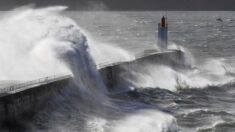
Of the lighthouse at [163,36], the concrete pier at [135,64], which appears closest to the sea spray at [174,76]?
the concrete pier at [135,64]

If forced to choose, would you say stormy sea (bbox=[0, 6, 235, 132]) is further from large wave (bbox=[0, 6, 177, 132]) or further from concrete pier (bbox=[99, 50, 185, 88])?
concrete pier (bbox=[99, 50, 185, 88])

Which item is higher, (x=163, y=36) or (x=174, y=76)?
(x=163, y=36)

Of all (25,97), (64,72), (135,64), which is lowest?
(135,64)

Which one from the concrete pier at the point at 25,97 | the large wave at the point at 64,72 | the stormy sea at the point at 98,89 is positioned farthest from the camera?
the stormy sea at the point at 98,89

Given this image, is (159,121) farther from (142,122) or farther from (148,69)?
(148,69)

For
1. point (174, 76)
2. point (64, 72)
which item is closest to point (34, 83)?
point (64, 72)

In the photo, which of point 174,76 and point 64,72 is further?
point 174,76

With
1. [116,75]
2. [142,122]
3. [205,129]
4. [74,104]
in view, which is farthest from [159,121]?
[116,75]

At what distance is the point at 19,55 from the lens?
2742cm

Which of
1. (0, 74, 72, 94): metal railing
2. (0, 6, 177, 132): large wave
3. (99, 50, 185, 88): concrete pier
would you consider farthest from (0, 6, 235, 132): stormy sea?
(0, 74, 72, 94): metal railing

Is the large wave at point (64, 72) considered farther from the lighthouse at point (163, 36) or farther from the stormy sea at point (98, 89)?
the lighthouse at point (163, 36)

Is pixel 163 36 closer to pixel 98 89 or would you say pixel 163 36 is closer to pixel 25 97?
pixel 98 89

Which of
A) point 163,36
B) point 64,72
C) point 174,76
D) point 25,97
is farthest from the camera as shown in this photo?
point 163,36

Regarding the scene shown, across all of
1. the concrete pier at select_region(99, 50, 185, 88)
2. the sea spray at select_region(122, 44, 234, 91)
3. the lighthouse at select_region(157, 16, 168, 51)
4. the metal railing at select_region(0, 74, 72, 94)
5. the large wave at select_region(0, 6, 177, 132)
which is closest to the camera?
the metal railing at select_region(0, 74, 72, 94)
